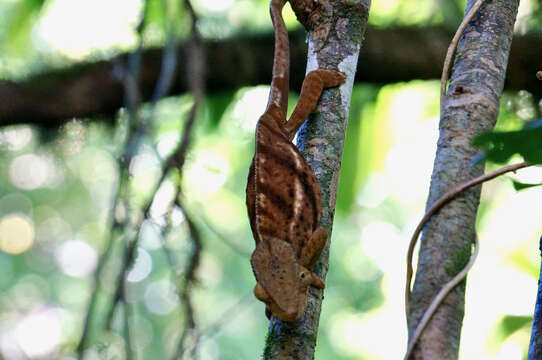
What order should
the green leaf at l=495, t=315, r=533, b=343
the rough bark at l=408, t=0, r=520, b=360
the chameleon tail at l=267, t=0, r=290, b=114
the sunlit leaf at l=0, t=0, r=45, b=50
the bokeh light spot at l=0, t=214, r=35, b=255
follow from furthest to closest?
the bokeh light spot at l=0, t=214, r=35, b=255 < the sunlit leaf at l=0, t=0, r=45, b=50 < the green leaf at l=495, t=315, r=533, b=343 < the chameleon tail at l=267, t=0, r=290, b=114 < the rough bark at l=408, t=0, r=520, b=360

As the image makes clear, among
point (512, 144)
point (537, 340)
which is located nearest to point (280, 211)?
point (537, 340)

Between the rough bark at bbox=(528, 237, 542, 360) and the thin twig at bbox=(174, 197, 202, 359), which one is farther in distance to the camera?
the thin twig at bbox=(174, 197, 202, 359)

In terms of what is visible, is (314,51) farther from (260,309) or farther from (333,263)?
(260,309)

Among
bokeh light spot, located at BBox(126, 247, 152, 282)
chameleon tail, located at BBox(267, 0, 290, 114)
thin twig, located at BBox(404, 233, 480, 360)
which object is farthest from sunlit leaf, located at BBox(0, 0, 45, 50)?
thin twig, located at BBox(404, 233, 480, 360)

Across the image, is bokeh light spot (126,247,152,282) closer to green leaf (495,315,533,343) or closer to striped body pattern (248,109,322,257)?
striped body pattern (248,109,322,257)

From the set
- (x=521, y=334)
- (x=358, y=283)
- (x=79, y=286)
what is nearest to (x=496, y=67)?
(x=521, y=334)

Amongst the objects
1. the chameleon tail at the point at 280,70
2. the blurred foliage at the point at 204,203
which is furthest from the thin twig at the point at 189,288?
the chameleon tail at the point at 280,70
